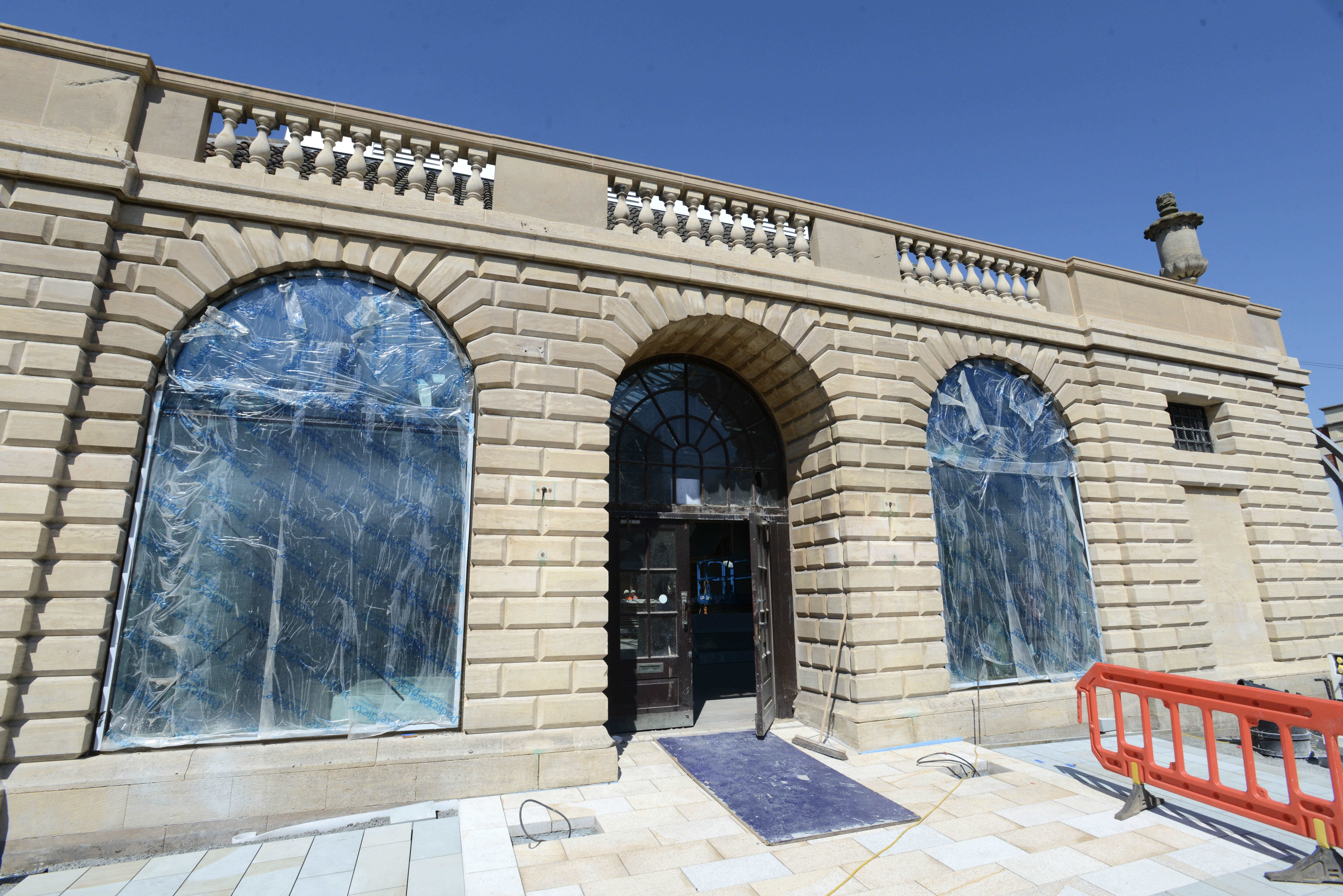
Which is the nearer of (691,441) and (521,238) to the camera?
(521,238)

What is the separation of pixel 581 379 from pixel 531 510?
56.6 inches

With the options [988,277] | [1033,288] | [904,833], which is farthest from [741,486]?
[1033,288]

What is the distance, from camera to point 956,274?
29.1ft

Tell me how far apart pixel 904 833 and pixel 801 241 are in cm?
639

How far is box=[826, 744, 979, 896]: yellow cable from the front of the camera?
3.95m

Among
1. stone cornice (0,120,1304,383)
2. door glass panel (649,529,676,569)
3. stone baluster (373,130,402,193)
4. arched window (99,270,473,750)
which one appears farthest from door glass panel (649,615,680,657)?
stone baluster (373,130,402,193)

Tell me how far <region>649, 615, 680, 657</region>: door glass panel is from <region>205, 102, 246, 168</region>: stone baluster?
6318 millimetres

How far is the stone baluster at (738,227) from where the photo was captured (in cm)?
764

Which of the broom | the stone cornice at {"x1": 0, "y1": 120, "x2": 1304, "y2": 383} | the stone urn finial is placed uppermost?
the stone urn finial

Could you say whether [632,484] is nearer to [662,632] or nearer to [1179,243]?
[662,632]

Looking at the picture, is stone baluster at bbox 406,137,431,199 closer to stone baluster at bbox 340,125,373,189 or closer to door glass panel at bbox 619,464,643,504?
stone baluster at bbox 340,125,373,189

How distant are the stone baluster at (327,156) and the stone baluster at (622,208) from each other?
283cm

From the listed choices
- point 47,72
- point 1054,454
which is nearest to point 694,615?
point 1054,454

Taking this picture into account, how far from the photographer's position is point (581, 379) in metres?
6.52
